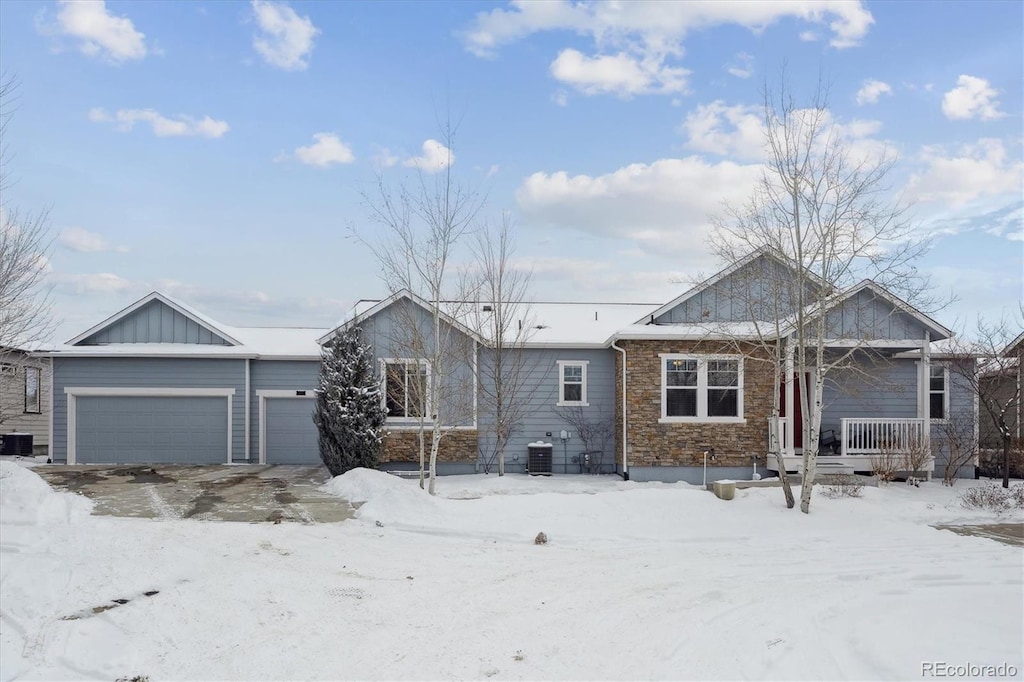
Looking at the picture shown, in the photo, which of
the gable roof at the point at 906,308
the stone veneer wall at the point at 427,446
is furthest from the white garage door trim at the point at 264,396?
the gable roof at the point at 906,308

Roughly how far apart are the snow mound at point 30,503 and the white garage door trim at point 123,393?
26.0 feet

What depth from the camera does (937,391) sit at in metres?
18.1

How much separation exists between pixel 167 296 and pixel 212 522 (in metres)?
11.2

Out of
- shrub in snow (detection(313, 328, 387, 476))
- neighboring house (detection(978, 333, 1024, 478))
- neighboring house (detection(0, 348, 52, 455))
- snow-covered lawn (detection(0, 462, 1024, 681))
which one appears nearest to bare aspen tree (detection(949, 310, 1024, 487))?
neighboring house (detection(978, 333, 1024, 478))

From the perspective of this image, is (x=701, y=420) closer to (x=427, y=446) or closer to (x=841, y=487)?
(x=841, y=487)

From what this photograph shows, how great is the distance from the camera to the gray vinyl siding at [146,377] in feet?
62.1

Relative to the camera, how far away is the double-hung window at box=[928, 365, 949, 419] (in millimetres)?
17969

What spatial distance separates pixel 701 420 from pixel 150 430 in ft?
49.4

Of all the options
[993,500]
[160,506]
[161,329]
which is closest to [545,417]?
[160,506]

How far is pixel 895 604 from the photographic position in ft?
23.6

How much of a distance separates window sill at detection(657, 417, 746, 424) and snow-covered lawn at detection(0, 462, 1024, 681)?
5020mm

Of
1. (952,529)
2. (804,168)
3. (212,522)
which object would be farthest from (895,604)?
(212,522)

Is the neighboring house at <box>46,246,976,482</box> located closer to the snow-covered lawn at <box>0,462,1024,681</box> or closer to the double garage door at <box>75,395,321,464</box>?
the double garage door at <box>75,395,321,464</box>

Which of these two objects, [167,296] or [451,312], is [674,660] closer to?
[451,312]
